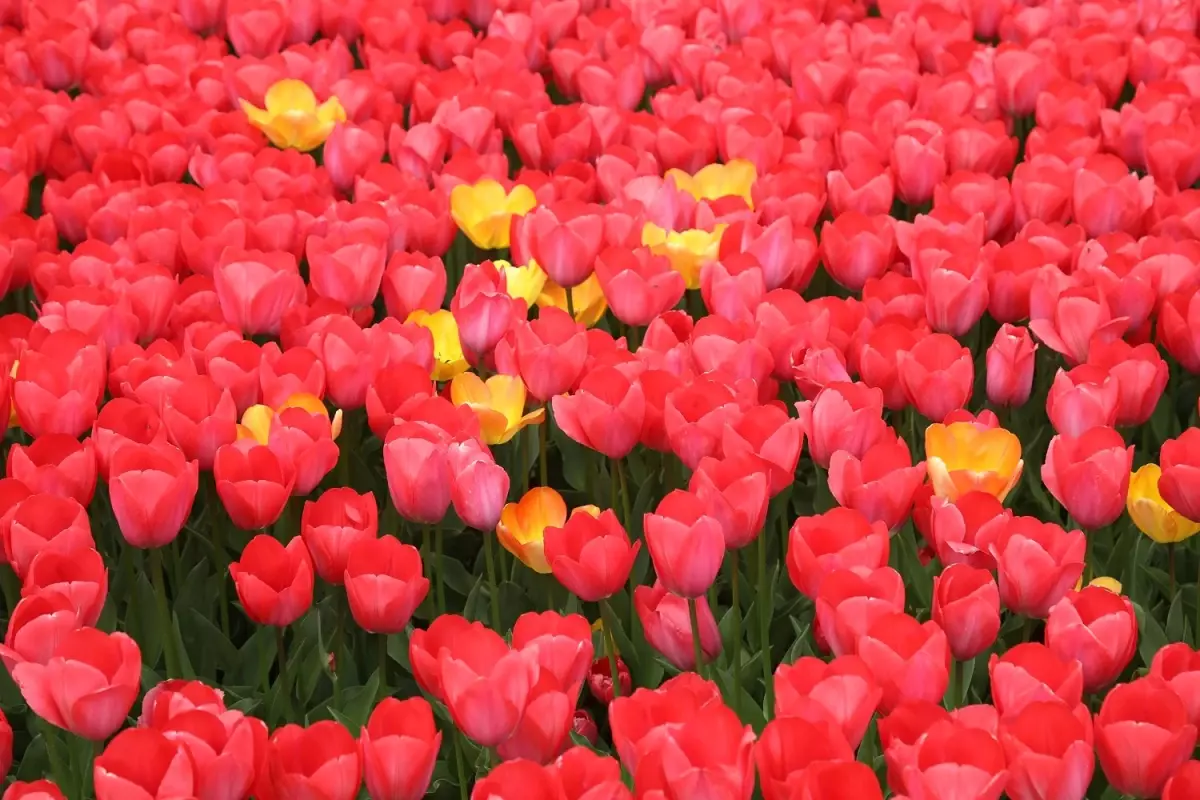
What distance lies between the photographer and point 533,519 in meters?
2.12

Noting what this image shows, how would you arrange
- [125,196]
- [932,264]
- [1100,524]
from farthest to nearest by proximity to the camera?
1. [125,196]
2. [932,264]
3. [1100,524]

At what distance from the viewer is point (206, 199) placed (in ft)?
10.1

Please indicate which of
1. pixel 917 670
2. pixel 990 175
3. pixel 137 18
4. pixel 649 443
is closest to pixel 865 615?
pixel 917 670

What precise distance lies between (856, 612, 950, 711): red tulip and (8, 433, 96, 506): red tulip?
107 cm

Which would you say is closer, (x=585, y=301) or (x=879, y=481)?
(x=879, y=481)

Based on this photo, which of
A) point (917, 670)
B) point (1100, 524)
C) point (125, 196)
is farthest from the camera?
point (125, 196)

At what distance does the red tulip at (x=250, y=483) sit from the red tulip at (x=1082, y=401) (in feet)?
3.51

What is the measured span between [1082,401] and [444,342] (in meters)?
1.05

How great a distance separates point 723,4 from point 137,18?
5.53 feet

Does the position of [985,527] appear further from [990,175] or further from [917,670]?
[990,175]

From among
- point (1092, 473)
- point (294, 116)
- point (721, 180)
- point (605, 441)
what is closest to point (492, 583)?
point (605, 441)

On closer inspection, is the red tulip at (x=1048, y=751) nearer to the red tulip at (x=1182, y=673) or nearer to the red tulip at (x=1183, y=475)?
the red tulip at (x=1182, y=673)

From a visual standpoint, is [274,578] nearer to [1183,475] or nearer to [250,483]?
[250,483]

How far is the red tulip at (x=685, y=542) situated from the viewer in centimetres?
177
